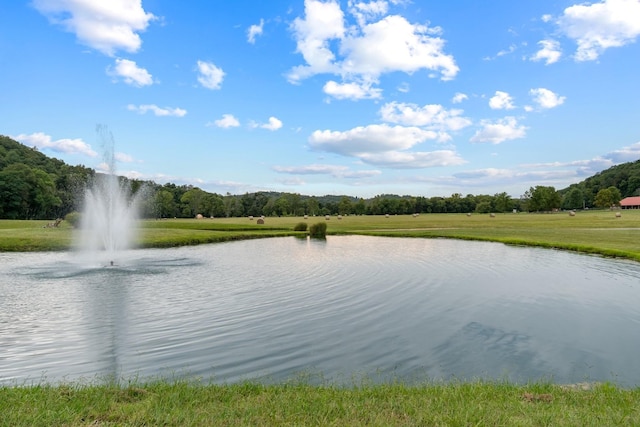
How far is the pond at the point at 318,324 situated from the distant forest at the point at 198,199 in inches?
2346

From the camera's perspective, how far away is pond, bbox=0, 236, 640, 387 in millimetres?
8828

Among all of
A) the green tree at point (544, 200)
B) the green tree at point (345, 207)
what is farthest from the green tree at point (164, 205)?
the green tree at point (544, 200)

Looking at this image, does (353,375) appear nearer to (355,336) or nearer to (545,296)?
(355,336)

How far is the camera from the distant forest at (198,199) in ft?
306

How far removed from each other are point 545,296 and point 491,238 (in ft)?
94.5

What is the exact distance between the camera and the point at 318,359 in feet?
30.8

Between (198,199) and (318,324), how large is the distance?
139 metres

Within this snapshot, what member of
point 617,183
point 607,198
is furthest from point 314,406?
point 617,183

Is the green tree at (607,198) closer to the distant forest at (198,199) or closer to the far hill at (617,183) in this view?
the distant forest at (198,199)

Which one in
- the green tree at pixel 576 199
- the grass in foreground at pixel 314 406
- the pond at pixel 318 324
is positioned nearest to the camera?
the grass in foreground at pixel 314 406

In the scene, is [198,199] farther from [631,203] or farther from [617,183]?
[617,183]

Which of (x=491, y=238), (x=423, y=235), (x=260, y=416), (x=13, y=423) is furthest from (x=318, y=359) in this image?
(x=423, y=235)

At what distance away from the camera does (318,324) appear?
12070mm

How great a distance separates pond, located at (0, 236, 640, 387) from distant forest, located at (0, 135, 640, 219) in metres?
59.6
